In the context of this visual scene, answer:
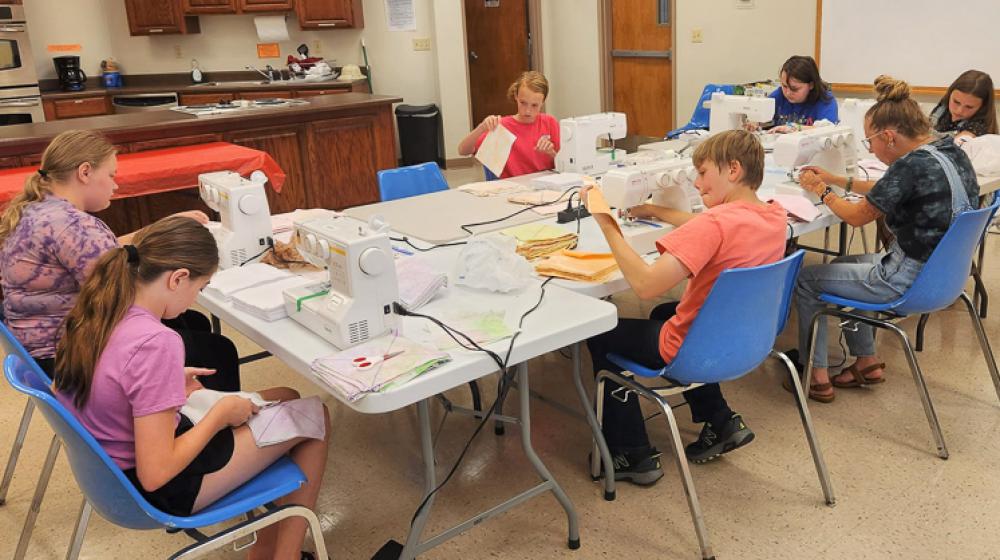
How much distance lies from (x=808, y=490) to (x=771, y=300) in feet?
2.19

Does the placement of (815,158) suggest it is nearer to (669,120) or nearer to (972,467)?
(972,467)

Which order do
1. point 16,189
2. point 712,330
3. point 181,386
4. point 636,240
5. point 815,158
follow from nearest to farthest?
point 181,386 < point 712,330 < point 636,240 < point 815,158 < point 16,189

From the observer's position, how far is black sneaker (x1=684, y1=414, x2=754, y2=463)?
2.43 m

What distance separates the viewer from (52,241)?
6.70 ft

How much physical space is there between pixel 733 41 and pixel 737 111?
10.5ft

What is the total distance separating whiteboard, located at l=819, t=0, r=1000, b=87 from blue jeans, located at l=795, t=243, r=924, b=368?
2.87 meters

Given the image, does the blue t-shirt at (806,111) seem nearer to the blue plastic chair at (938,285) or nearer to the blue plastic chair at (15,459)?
the blue plastic chair at (938,285)

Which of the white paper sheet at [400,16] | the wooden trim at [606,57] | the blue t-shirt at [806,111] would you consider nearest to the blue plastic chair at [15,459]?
the blue t-shirt at [806,111]

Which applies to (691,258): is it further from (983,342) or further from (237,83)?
(237,83)

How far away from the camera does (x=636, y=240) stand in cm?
237

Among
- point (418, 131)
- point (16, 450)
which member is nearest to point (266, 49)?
point (418, 131)

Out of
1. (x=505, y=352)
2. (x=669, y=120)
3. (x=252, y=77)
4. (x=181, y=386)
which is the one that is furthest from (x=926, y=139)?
(x=252, y=77)

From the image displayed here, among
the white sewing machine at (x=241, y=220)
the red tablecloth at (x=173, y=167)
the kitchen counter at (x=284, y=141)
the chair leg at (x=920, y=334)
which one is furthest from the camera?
the kitchen counter at (x=284, y=141)

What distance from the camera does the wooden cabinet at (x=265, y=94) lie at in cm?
679
